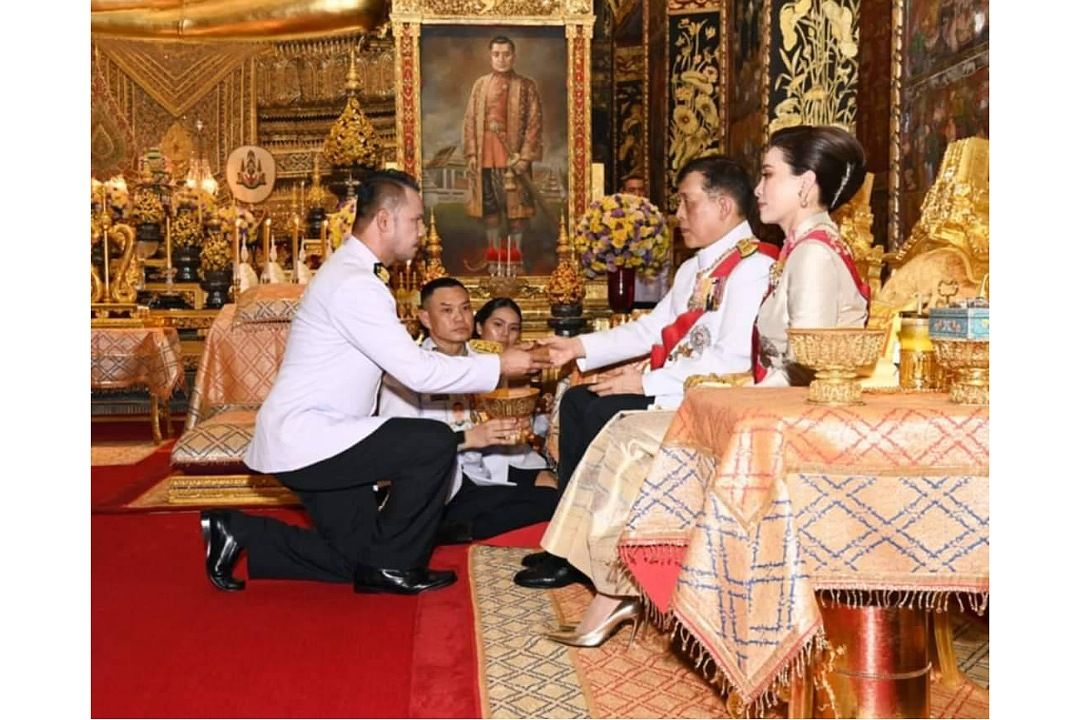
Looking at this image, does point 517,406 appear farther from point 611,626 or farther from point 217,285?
point 217,285

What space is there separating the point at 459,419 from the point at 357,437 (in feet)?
3.36

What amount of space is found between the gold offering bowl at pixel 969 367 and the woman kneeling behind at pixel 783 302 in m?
0.48

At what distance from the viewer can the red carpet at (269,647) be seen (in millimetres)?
2578

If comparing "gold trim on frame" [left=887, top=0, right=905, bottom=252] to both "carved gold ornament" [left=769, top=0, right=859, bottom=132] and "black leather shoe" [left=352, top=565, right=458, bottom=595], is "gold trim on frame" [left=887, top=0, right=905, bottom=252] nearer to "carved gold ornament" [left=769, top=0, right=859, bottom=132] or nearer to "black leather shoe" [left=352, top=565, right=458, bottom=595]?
"carved gold ornament" [left=769, top=0, right=859, bottom=132]

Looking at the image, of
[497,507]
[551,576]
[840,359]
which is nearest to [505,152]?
[497,507]

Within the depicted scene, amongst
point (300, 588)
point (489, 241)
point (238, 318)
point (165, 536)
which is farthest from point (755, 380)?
point (489, 241)

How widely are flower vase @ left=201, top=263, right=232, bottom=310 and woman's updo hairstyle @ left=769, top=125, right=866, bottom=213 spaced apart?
23.5ft

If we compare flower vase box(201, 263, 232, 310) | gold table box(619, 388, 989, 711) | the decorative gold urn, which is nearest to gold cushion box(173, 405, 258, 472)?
the decorative gold urn

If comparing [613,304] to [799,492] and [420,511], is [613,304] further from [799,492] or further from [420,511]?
[799,492]

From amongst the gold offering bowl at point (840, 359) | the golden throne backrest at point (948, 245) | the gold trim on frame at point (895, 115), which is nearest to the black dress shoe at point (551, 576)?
the golden throne backrest at point (948, 245)

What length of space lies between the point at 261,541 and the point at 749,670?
2.20 m

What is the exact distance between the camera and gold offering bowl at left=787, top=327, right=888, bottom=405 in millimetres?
2137

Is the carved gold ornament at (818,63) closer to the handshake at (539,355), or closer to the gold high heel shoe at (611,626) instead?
the handshake at (539,355)

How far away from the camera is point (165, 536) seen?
4.54 meters
